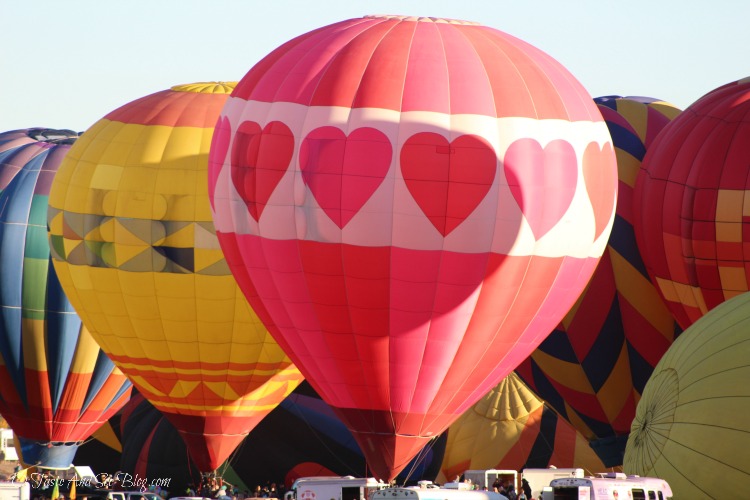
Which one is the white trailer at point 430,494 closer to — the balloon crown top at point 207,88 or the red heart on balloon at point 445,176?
the red heart on balloon at point 445,176

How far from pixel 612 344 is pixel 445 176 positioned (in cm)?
668

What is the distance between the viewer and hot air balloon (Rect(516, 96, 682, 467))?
2538cm

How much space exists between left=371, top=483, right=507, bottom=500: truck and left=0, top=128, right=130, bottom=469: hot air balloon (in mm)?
9391

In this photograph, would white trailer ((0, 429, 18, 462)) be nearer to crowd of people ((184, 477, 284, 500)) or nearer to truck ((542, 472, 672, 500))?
crowd of people ((184, 477, 284, 500))

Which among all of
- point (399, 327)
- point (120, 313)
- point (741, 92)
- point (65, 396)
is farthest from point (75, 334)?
point (741, 92)

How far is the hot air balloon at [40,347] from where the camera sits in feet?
91.0

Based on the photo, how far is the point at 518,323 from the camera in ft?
68.3

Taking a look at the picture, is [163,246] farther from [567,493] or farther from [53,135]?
[567,493]

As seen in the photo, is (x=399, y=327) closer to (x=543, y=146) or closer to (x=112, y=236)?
(x=543, y=146)

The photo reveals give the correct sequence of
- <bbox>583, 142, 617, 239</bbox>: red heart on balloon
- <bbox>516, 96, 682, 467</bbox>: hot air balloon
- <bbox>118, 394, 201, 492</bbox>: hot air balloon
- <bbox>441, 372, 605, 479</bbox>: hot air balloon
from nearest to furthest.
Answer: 1. <bbox>583, 142, 617, 239</bbox>: red heart on balloon
2. <bbox>516, 96, 682, 467</bbox>: hot air balloon
3. <bbox>118, 394, 201, 492</bbox>: hot air balloon
4. <bbox>441, 372, 605, 479</bbox>: hot air balloon

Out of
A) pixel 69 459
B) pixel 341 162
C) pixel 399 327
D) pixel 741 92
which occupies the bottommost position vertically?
pixel 69 459

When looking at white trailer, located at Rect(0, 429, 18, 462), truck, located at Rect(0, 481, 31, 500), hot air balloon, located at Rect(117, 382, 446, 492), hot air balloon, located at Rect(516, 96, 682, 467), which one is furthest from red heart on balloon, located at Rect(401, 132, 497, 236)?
white trailer, located at Rect(0, 429, 18, 462)

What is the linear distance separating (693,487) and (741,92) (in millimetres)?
8213

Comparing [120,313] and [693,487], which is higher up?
[120,313]
